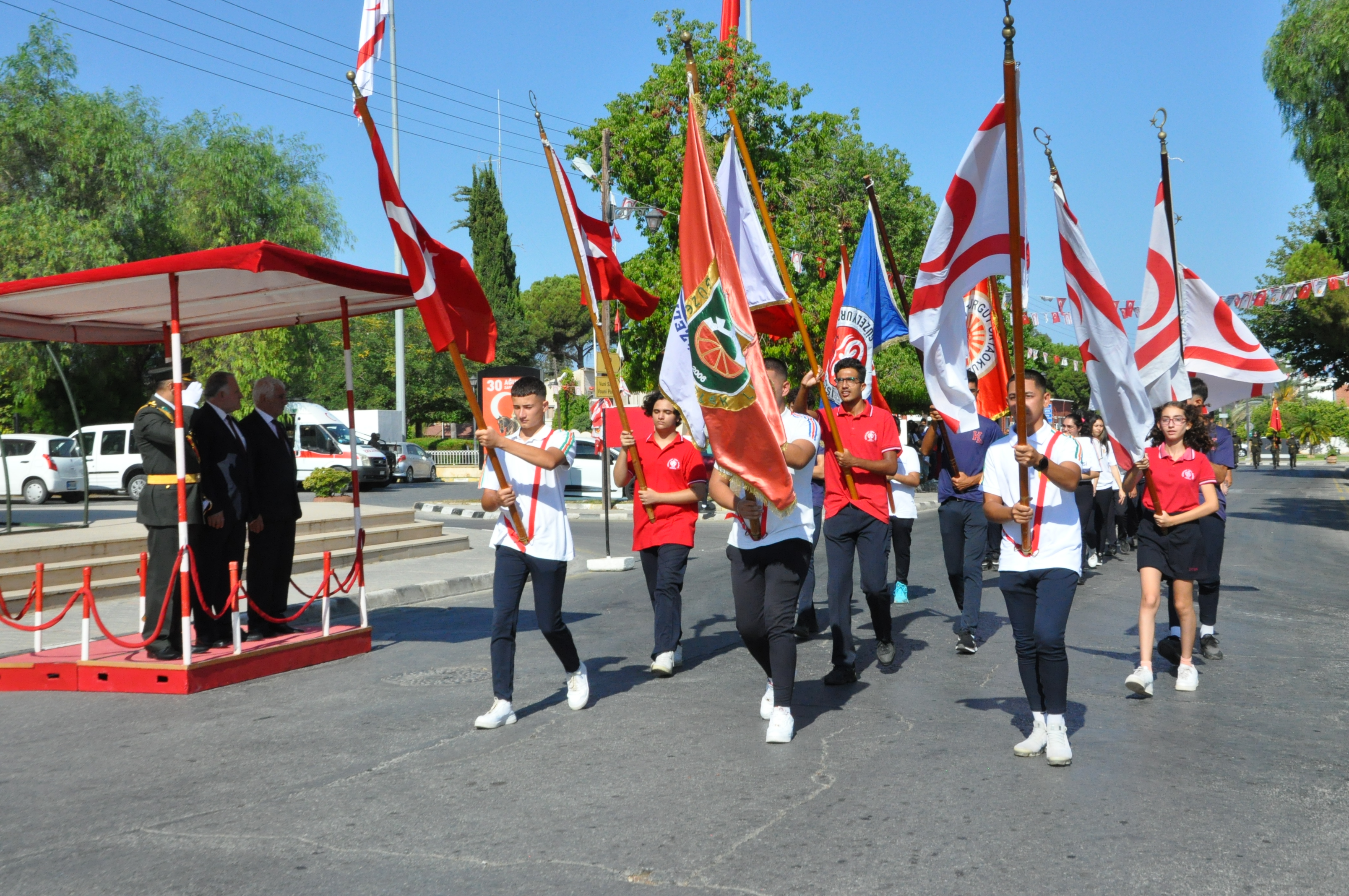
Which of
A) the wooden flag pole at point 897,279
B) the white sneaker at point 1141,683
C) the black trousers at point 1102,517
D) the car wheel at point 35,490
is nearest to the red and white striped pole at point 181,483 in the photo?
the wooden flag pole at point 897,279

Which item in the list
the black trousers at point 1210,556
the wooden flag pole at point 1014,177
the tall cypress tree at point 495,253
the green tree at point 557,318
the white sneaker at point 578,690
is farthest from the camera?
the green tree at point 557,318

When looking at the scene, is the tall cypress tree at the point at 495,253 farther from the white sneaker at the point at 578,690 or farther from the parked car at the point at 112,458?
the white sneaker at the point at 578,690

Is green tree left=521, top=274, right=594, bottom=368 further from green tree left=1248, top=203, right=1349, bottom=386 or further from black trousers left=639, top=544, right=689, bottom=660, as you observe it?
black trousers left=639, top=544, right=689, bottom=660

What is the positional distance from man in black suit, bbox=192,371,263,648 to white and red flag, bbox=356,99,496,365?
179cm

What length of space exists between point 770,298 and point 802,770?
3870 millimetres

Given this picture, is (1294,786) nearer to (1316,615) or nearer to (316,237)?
(1316,615)

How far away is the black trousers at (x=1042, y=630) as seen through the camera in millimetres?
5418

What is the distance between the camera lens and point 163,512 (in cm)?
769

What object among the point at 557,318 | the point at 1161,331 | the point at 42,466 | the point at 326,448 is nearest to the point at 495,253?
the point at 557,318

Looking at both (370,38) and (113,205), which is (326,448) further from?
(370,38)

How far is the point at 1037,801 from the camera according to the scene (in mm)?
4793

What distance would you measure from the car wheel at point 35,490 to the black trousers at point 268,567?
22.0 metres

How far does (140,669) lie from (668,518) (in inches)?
140

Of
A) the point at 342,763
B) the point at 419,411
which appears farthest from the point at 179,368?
the point at 419,411
